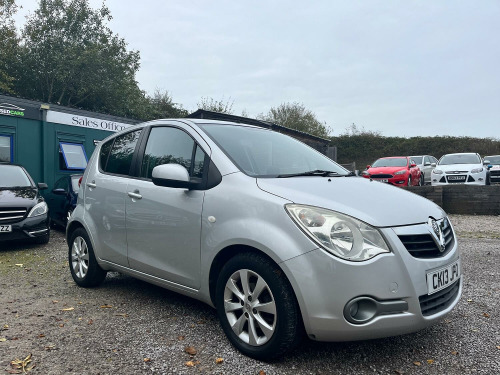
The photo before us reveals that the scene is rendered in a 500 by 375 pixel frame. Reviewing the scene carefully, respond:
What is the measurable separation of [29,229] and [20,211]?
0.35 meters

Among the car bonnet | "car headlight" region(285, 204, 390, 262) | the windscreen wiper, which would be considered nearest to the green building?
the windscreen wiper

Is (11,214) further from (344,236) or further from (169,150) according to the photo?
(344,236)

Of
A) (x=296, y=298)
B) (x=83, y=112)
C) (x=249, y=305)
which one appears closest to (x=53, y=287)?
(x=249, y=305)

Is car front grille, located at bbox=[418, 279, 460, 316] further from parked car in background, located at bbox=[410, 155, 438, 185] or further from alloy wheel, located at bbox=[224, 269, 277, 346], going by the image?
parked car in background, located at bbox=[410, 155, 438, 185]

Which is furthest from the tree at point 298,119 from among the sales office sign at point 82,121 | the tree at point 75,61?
the sales office sign at point 82,121

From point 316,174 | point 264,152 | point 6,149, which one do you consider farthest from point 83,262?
point 6,149

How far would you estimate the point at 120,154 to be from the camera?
4328 millimetres

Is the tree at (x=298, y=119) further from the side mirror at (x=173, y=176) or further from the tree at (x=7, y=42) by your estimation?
the side mirror at (x=173, y=176)

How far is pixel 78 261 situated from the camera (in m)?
4.68

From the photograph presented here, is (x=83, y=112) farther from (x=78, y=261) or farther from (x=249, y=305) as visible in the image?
(x=249, y=305)

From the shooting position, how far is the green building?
11.5 meters

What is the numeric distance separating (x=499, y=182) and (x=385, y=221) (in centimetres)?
1932

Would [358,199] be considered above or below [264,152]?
below

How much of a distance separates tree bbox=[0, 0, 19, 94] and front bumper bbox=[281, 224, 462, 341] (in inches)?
1092
